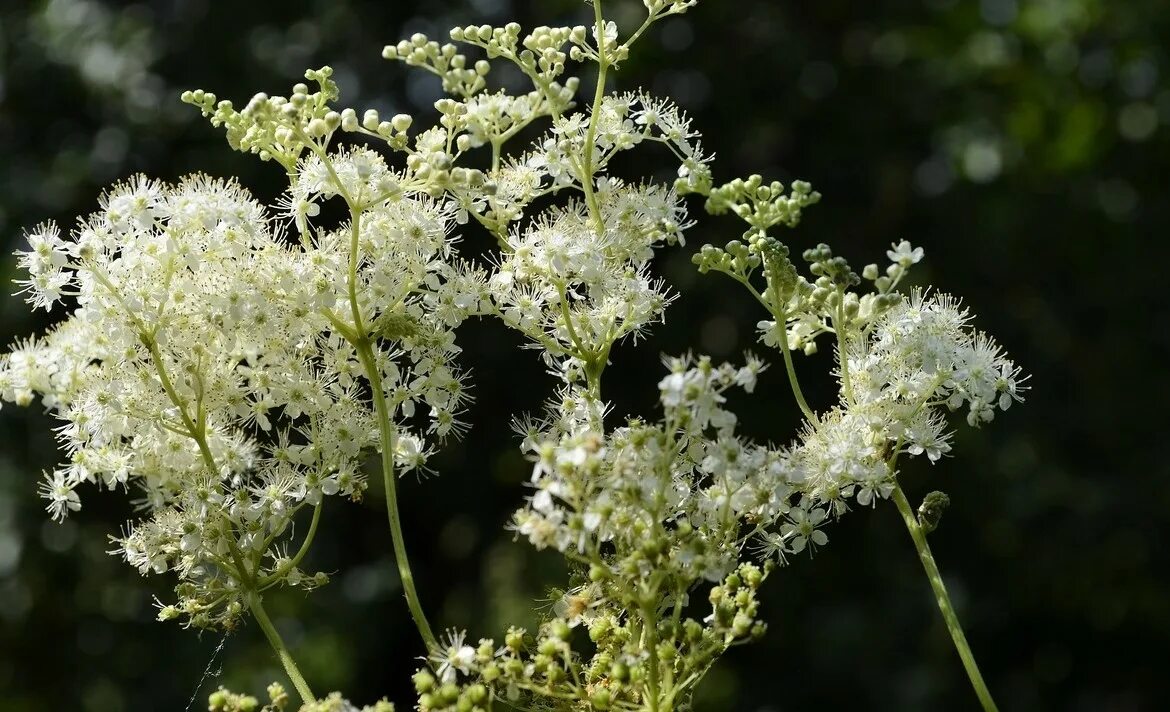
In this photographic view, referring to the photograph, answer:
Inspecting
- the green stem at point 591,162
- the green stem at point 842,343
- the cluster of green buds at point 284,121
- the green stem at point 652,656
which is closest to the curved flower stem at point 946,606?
the green stem at point 842,343

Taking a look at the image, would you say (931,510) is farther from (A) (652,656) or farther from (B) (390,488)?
(B) (390,488)

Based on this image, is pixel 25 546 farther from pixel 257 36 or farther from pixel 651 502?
pixel 651 502

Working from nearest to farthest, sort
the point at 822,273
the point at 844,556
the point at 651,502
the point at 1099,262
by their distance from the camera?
1. the point at 651,502
2. the point at 822,273
3. the point at 844,556
4. the point at 1099,262

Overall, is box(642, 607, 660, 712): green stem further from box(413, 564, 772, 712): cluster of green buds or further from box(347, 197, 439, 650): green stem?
box(347, 197, 439, 650): green stem

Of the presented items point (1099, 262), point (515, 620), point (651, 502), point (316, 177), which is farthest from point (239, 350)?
point (1099, 262)

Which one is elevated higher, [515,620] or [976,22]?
[976,22]

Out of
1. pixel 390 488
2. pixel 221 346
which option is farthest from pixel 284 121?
pixel 390 488

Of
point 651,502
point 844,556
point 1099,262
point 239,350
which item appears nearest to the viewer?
point 651,502
